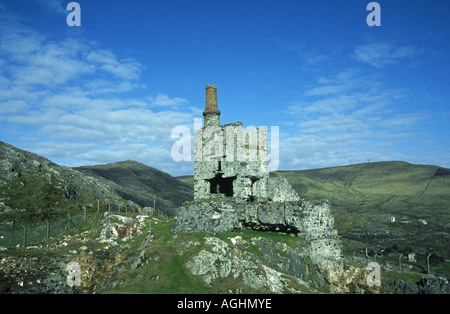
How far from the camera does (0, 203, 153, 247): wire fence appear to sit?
88.6 ft

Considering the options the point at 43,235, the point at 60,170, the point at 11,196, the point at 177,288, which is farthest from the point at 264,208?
the point at 60,170

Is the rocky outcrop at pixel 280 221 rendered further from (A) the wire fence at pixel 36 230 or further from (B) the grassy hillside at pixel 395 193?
(B) the grassy hillside at pixel 395 193

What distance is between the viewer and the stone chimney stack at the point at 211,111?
96.5ft

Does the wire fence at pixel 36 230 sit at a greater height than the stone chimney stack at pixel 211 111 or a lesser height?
lesser

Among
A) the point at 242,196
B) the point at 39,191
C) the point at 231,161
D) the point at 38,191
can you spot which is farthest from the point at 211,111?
the point at 38,191

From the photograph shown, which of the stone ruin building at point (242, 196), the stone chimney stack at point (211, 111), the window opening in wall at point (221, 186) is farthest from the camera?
the window opening in wall at point (221, 186)

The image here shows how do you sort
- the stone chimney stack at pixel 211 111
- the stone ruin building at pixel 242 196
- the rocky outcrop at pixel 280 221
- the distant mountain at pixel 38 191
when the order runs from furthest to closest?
the distant mountain at pixel 38 191 → the stone chimney stack at pixel 211 111 → the stone ruin building at pixel 242 196 → the rocky outcrop at pixel 280 221

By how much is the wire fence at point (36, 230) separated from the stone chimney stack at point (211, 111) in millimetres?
17141

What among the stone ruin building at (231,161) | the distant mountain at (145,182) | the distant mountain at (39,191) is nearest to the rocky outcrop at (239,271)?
the stone ruin building at (231,161)

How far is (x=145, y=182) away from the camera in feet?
325

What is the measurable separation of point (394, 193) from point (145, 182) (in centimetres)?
13148

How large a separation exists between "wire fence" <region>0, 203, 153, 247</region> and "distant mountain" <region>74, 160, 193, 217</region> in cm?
3901

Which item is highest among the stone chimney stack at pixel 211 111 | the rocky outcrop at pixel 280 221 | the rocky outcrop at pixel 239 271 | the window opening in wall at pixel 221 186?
the stone chimney stack at pixel 211 111

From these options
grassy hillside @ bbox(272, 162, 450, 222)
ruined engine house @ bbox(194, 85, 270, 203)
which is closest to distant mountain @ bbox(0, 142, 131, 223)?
ruined engine house @ bbox(194, 85, 270, 203)
